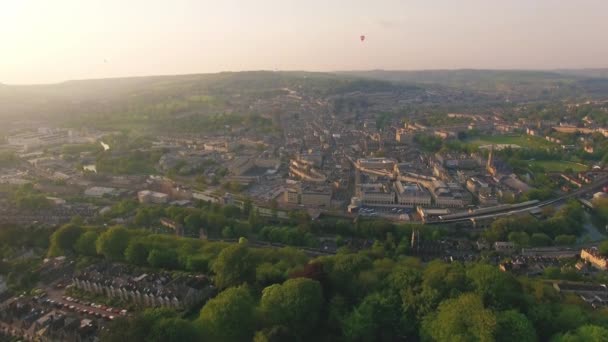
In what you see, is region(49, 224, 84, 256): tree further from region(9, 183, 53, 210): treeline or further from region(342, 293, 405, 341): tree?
region(342, 293, 405, 341): tree

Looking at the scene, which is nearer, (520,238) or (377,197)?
(520,238)

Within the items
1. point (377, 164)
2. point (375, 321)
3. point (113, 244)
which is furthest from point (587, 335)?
point (377, 164)

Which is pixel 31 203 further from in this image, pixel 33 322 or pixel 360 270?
pixel 360 270

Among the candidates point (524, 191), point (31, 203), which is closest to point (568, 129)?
point (524, 191)

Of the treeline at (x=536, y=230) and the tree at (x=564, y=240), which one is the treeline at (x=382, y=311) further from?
the tree at (x=564, y=240)

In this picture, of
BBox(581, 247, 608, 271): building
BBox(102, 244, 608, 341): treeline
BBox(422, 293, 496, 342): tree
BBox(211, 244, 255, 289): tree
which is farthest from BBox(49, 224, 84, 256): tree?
BBox(581, 247, 608, 271): building

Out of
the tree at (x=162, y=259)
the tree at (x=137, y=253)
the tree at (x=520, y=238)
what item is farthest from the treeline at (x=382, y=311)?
the tree at (x=520, y=238)

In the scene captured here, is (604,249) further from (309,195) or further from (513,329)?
(309,195)
